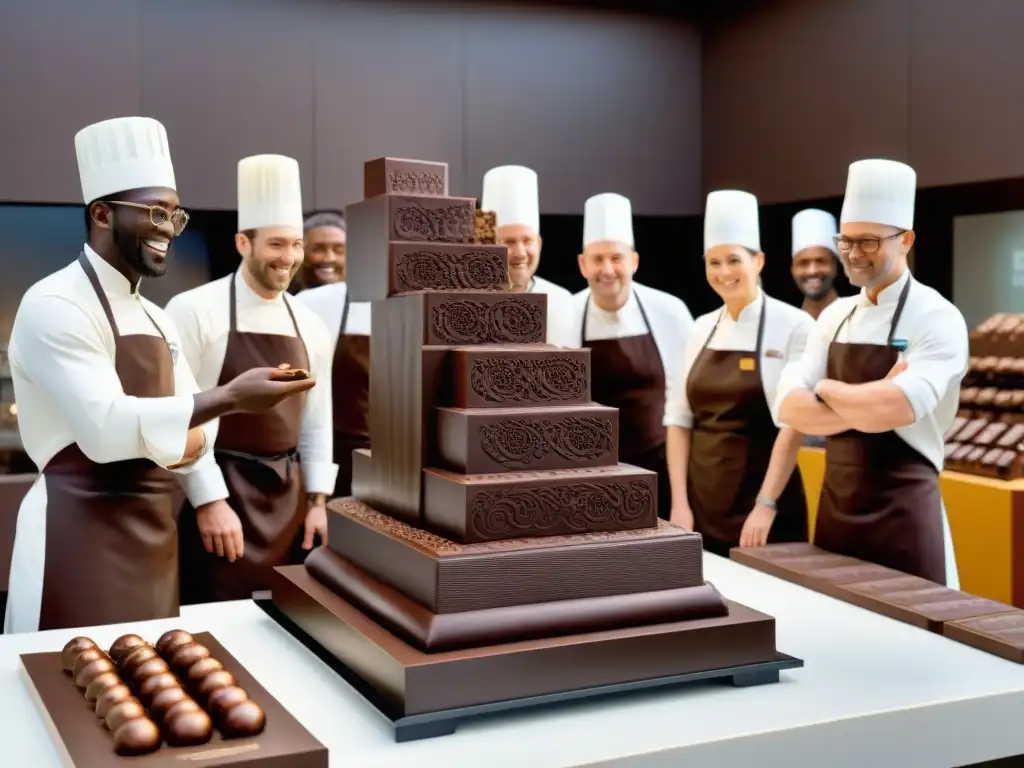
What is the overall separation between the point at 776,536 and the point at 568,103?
2.39 metres

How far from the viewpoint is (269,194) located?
295 cm

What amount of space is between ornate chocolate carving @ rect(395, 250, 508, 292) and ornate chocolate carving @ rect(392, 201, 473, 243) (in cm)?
4

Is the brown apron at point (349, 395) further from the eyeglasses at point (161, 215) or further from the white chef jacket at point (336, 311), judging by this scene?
the eyeglasses at point (161, 215)

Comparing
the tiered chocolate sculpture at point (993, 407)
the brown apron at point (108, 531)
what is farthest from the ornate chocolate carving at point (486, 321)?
the tiered chocolate sculpture at point (993, 407)

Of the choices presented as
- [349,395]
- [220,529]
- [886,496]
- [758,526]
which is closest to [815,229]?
[758,526]

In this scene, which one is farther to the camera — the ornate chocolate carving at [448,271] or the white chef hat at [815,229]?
the white chef hat at [815,229]

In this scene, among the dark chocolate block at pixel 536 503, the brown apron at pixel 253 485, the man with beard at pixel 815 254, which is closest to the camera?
the dark chocolate block at pixel 536 503

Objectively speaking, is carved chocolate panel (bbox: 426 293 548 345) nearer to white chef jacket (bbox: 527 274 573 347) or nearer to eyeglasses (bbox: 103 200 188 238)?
eyeglasses (bbox: 103 200 188 238)

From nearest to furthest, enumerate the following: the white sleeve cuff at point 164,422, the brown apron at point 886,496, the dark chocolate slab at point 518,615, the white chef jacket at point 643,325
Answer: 1. the dark chocolate slab at point 518,615
2. the white sleeve cuff at point 164,422
3. the brown apron at point 886,496
4. the white chef jacket at point 643,325

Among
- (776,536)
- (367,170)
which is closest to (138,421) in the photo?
(367,170)

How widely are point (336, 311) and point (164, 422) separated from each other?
1.83 metres

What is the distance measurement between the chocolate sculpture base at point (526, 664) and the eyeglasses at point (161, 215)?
2.77 feet

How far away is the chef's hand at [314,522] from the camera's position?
3.00m

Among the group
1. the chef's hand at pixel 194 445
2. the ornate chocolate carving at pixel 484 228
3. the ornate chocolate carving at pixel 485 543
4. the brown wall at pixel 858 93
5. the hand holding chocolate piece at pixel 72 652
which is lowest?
the hand holding chocolate piece at pixel 72 652
